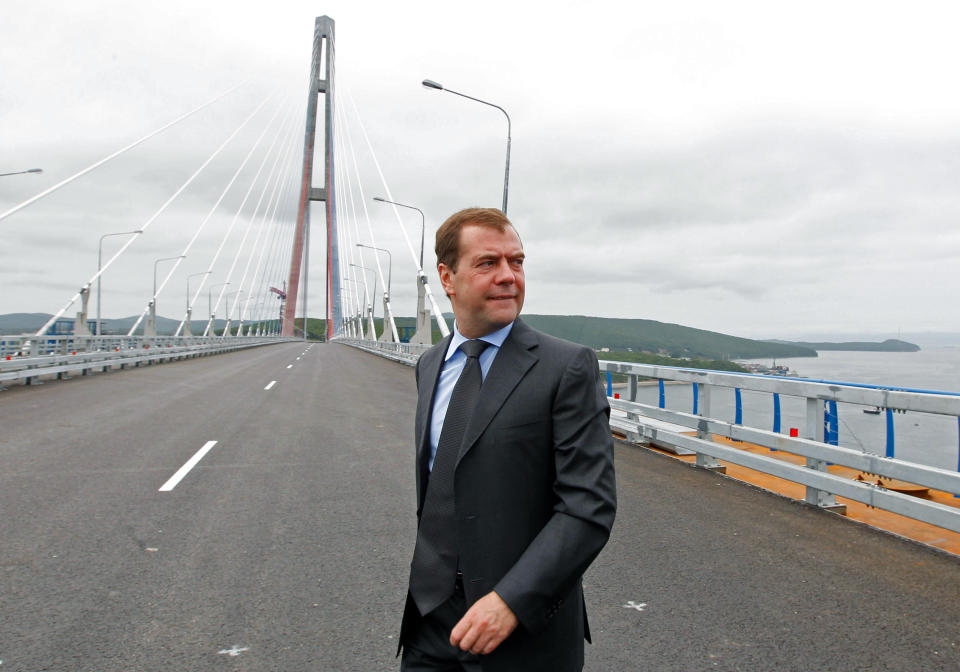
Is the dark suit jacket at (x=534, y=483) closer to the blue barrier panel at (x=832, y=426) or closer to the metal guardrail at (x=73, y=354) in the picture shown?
the blue barrier panel at (x=832, y=426)

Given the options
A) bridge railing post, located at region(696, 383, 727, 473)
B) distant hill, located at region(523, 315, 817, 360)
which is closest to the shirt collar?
bridge railing post, located at region(696, 383, 727, 473)

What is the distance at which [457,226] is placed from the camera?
1879 millimetres

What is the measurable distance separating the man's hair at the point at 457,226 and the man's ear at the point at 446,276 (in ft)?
0.04

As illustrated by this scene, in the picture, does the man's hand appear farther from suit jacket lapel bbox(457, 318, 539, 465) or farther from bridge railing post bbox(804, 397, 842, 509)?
bridge railing post bbox(804, 397, 842, 509)

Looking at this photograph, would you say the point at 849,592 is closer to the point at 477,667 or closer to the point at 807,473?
the point at 807,473

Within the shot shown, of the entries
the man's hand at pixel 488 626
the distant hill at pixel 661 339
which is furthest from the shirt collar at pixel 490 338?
the distant hill at pixel 661 339

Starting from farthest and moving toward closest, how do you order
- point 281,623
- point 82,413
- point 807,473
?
point 82,413, point 807,473, point 281,623

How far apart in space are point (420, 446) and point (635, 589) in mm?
2806

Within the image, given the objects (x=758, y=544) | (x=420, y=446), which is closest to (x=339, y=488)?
(x=758, y=544)

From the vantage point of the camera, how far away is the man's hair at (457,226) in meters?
1.85

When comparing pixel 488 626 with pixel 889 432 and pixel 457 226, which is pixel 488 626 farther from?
pixel 889 432

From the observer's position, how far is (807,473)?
5.97 m

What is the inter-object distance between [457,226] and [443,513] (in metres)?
0.78

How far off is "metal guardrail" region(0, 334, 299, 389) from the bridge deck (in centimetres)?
1118
